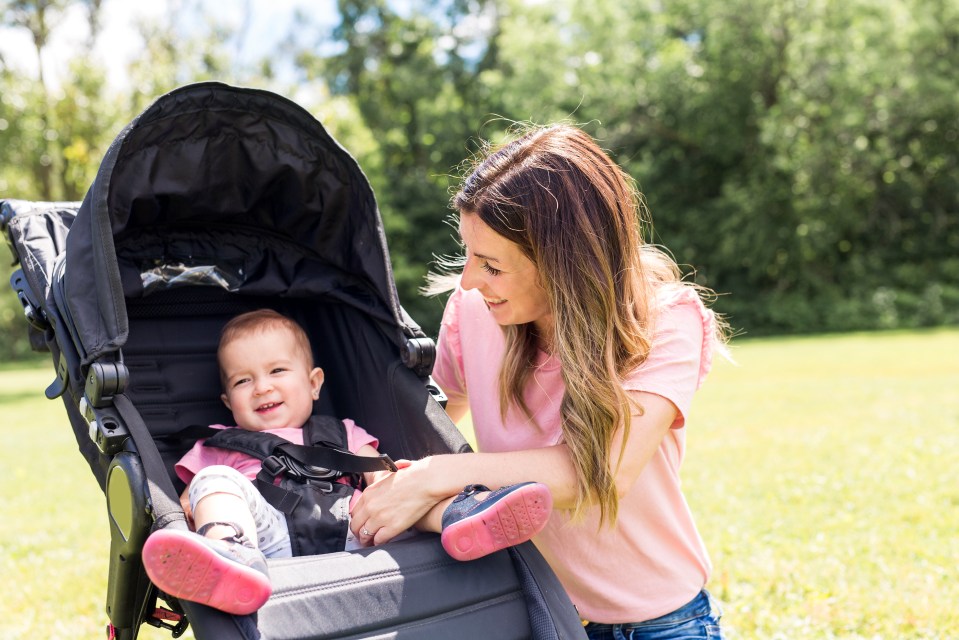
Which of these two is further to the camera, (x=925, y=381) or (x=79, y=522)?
(x=925, y=381)

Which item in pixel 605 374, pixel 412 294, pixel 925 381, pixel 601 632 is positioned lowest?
pixel 412 294

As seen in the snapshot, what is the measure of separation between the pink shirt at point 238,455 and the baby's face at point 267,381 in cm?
5

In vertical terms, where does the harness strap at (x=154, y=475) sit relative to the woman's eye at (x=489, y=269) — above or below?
below

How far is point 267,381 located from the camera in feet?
9.04

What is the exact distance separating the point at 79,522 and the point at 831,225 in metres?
20.7

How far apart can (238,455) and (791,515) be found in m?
3.51

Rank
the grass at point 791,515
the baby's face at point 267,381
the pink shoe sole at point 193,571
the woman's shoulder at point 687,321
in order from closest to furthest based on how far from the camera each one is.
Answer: the pink shoe sole at point 193,571
the woman's shoulder at point 687,321
the baby's face at point 267,381
the grass at point 791,515

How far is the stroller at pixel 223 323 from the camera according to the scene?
1.89 m

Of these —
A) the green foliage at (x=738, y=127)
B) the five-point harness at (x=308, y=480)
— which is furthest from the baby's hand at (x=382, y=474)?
the green foliage at (x=738, y=127)

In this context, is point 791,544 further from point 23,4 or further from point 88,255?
point 23,4

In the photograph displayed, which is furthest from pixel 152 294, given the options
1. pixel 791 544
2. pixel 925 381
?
pixel 925 381

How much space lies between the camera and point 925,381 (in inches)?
409

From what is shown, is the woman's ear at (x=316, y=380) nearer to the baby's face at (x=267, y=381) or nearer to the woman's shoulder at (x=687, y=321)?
the baby's face at (x=267, y=381)

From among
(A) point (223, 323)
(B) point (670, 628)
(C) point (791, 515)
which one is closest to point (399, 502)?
(B) point (670, 628)
